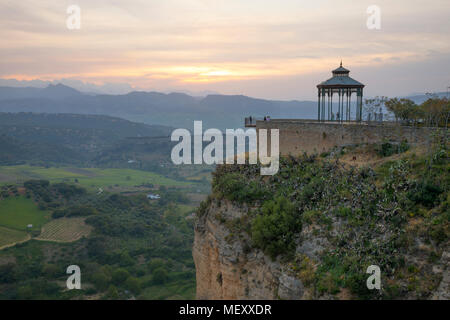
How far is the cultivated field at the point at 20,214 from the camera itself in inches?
2606

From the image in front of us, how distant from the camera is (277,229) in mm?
14812

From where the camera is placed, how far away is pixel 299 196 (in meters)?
16.2

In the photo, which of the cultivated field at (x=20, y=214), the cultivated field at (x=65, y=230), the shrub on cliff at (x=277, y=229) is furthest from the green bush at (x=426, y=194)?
the cultivated field at (x=20, y=214)

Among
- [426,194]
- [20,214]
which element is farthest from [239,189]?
[20,214]

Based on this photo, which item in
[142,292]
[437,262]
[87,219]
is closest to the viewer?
[437,262]

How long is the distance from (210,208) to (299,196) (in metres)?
5.48

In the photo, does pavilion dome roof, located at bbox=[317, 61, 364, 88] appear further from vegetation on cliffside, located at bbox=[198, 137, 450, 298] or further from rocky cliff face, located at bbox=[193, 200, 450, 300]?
rocky cliff face, located at bbox=[193, 200, 450, 300]

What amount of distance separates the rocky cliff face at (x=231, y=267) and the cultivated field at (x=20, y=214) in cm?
5479

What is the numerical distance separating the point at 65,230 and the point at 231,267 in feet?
186

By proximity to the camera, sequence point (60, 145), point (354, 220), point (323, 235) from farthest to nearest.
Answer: point (60, 145), point (323, 235), point (354, 220)

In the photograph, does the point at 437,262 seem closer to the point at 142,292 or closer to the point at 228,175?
the point at 228,175

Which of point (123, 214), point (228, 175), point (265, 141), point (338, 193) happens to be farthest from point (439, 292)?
point (123, 214)

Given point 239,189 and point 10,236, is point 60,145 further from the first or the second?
point 239,189

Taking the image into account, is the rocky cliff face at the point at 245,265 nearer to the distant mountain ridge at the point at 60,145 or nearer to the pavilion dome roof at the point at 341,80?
the pavilion dome roof at the point at 341,80
